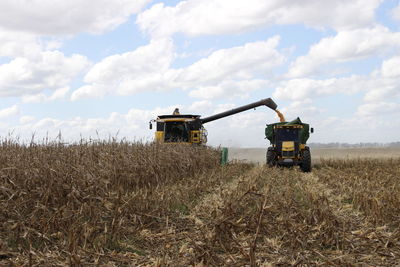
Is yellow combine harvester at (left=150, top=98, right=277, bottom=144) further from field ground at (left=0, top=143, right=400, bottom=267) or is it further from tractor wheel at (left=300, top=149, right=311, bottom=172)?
field ground at (left=0, top=143, right=400, bottom=267)

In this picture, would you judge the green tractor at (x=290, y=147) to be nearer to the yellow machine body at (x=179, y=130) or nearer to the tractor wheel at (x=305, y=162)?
the tractor wheel at (x=305, y=162)

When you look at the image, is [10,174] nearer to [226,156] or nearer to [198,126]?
[198,126]

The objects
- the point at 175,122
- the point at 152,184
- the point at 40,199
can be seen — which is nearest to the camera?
the point at 40,199

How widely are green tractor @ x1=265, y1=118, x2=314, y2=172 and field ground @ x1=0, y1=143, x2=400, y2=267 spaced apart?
10.1m

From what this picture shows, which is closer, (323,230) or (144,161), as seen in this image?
(323,230)

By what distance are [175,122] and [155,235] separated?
13.7m

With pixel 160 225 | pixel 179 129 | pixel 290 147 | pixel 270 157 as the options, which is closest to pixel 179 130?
pixel 179 129

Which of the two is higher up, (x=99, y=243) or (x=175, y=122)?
(x=175, y=122)

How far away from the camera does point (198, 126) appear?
19.8 meters

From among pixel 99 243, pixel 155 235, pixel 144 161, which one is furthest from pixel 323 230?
pixel 144 161

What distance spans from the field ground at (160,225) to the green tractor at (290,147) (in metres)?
10.1

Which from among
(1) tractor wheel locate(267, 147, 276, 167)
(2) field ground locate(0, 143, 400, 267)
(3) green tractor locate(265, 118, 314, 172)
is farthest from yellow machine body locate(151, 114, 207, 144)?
(2) field ground locate(0, 143, 400, 267)

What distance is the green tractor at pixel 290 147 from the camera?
1936 cm

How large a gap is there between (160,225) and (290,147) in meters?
13.5
